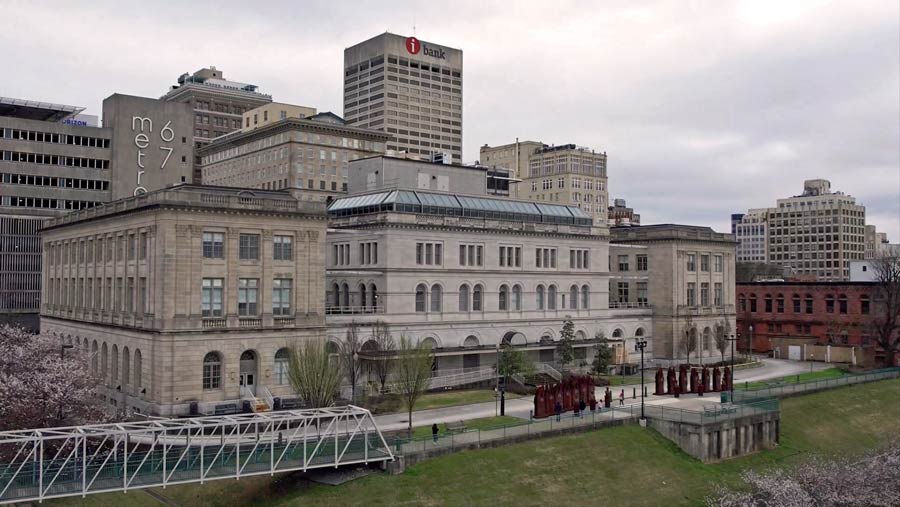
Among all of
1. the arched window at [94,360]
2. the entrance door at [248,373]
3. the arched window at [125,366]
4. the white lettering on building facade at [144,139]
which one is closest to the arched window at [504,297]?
the entrance door at [248,373]

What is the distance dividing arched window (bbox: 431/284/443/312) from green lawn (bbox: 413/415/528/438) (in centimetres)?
2003

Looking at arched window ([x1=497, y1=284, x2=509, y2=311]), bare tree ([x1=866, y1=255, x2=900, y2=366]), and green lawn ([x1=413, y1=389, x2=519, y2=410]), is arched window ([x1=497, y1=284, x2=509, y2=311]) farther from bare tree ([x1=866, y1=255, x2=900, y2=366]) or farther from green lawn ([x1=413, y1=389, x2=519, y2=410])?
bare tree ([x1=866, y1=255, x2=900, y2=366])

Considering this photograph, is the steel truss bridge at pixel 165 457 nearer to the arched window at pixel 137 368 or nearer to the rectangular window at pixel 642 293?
the arched window at pixel 137 368

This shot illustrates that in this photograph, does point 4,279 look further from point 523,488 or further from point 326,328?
point 523,488

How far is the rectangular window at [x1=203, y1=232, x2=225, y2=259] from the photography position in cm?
6147

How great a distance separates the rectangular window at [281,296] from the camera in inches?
2534

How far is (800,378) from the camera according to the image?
273 feet

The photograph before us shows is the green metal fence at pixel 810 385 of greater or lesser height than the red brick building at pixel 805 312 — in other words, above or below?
below

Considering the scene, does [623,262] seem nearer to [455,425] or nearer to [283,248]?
[283,248]

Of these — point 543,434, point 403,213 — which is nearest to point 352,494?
point 543,434

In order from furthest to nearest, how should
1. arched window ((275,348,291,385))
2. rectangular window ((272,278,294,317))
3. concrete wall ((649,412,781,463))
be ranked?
rectangular window ((272,278,294,317)) < arched window ((275,348,291,385)) < concrete wall ((649,412,781,463))

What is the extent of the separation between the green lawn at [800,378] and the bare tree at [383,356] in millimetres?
30181

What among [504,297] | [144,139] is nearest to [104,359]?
[504,297]

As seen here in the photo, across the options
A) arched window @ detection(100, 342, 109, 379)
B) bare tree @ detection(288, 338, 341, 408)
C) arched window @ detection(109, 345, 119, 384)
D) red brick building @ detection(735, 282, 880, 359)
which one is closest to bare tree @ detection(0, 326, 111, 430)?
arched window @ detection(109, 345, 119, 384)
